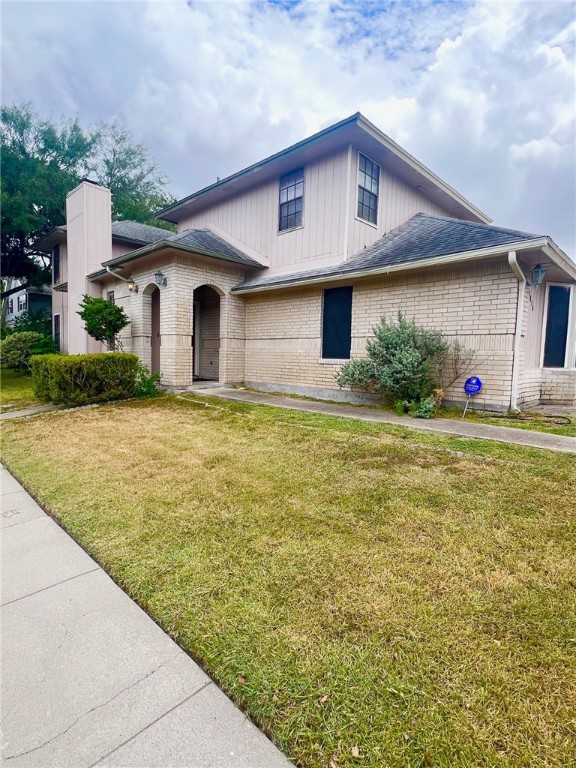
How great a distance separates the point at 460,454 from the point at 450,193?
9.96 m

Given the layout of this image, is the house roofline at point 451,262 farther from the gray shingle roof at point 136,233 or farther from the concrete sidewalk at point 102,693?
the gray shingle roof at point 136,233

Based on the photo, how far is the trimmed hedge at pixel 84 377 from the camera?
739cm

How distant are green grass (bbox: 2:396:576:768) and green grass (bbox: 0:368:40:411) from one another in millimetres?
5054

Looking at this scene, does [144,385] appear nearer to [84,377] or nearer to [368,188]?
[84,377]

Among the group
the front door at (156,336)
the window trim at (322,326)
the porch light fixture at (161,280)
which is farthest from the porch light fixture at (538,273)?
the front door at (156,336)

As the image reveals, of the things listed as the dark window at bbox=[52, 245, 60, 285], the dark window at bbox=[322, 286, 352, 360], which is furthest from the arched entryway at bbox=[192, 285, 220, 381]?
the dark window at bbox=[52, 245, 60, 285]

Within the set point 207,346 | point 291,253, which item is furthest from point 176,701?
point 207,346

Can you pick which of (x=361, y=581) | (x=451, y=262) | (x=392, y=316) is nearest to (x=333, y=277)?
(x=392, y=316)

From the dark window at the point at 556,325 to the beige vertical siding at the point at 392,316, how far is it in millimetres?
2393

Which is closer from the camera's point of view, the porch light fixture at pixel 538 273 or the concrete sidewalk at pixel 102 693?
the concrete sidewalk at pixel 102 693

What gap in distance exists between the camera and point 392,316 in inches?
303

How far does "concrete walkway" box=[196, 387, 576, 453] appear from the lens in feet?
15.7

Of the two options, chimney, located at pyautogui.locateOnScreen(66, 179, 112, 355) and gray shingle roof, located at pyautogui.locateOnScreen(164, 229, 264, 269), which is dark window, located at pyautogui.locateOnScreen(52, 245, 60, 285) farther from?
gray shingle roof, located at pyautogui.locateOnScreen(164, 229, 264, 269)

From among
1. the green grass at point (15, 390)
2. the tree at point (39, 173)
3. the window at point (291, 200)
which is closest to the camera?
the green grass at point (15, 390)
